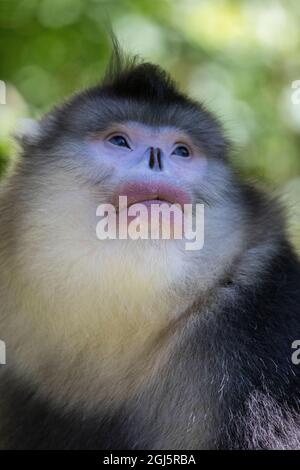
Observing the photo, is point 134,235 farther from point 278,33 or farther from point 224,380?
point 278,33

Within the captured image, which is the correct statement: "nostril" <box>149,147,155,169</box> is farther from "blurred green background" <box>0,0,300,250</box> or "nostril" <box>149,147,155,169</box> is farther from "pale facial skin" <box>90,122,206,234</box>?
"blurred green background" <box>0,0,300,250</box>

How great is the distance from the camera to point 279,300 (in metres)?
2.96

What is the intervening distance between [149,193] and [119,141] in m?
0.39

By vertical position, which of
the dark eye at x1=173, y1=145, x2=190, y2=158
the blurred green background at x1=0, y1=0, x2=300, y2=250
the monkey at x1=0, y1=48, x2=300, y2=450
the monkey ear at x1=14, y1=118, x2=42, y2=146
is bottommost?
the monkey at x1=0, y1=48, x2=300, y2=450

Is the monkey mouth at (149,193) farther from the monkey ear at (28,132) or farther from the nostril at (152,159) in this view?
the monkey ear at (28,132)

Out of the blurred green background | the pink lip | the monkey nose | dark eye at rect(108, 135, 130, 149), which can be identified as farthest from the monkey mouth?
Result: the blurred green background

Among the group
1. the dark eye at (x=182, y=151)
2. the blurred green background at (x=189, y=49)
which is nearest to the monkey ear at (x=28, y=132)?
the dark eye at (x=182, y=151)

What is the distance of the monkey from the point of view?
9.14 ft

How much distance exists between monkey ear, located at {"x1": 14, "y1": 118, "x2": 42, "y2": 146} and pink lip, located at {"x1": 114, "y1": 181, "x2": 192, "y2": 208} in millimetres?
666

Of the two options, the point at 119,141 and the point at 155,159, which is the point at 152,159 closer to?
the point at 155,159

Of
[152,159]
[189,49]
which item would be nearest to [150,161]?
[152,159]

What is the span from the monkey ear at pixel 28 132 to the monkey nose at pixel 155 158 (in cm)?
56

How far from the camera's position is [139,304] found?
9.29ft

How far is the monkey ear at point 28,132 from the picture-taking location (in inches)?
129
